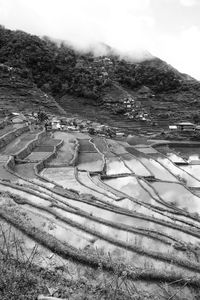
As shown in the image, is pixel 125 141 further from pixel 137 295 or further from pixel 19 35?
pixel 19 35

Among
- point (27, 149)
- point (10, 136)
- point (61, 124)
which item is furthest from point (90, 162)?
point (61, 124)

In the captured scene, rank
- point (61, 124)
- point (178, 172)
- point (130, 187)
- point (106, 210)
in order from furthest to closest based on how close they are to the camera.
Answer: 1. point (61, 124)
2. point (178, 172)
3. point (130, 187)
4. point (106, 210)

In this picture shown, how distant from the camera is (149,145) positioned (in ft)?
151

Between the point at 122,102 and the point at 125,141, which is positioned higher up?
the point at 122,102

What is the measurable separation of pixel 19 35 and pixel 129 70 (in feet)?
110

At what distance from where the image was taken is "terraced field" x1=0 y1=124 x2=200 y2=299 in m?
8.62

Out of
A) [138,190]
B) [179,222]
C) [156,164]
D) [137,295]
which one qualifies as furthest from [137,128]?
[137,295]

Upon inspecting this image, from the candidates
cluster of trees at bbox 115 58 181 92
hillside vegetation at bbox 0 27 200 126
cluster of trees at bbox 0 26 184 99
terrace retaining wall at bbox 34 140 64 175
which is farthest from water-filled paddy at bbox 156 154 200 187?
cluster of trees at bbox 115 58 181 92

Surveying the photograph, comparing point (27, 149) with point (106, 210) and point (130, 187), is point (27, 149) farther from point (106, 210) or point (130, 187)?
point (106, 210)

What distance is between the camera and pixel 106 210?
16.4 meters

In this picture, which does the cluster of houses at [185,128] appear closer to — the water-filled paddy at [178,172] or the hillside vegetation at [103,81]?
the hillside vegetation at [103,81]

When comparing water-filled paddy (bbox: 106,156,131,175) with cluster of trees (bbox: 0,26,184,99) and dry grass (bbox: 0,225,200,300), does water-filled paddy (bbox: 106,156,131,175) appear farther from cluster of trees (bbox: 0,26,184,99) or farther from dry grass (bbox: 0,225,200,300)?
cluster of trees (bbox: 0,26,184,99)

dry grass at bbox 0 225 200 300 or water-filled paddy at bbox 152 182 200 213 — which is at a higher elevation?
dry grass at bbox 0 225 200 300

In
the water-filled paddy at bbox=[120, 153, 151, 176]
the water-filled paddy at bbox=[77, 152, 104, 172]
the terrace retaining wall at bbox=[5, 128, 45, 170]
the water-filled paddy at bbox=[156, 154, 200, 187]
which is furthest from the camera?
the water-filled paddy at bbox=[120, 153, 151, 176]
